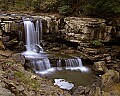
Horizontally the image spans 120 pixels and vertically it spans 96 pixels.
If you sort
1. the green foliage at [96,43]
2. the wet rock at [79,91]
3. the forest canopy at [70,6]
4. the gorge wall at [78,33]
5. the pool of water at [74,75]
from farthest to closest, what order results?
1. the forest canopy at [70,6]
2. the green foliage at [96,43]
3. the gorge wall at [78,33]
4. the pool of water at [74,75]
5. the wet rock at [79,91]

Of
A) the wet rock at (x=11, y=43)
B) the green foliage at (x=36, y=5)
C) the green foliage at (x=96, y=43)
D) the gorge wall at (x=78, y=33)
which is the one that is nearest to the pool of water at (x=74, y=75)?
the gorge wall at (x=78, y=33)

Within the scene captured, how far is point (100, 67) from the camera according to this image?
1359 centimetres

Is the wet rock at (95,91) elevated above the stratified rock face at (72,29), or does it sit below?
below

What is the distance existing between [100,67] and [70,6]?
20.9 feet

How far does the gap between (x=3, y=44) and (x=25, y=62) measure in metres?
2.46

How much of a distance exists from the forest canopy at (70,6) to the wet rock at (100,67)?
12.5ft

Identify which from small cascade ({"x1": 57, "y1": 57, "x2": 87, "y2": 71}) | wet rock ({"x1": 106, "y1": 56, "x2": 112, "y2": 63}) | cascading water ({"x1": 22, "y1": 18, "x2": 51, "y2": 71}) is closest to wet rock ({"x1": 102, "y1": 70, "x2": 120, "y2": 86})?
small cascade ({"x1": 57, "y1": 57, "x2": 87, "y2": 71})

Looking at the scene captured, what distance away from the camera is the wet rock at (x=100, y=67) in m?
13.4

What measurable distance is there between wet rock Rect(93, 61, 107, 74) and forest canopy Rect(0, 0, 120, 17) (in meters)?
3.80

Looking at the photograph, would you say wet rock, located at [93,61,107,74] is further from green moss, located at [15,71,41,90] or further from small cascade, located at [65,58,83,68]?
green moss, located at [15,71,41,90]

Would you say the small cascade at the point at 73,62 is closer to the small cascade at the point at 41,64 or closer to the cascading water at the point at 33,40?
the small cascade at the point at 41,64

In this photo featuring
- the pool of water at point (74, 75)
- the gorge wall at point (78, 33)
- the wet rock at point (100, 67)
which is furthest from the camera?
the gorge wall at point (78, 33)

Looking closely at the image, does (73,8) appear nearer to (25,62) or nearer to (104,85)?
(25,62)

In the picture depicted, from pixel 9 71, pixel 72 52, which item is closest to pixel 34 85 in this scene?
pixel 9 71
